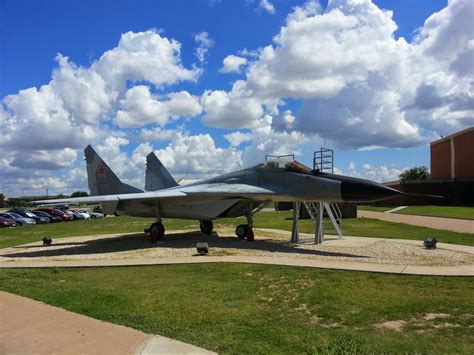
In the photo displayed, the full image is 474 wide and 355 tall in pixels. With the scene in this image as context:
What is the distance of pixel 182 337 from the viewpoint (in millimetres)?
5707

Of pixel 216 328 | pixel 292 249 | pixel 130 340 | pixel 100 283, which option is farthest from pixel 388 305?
pixel 292 249

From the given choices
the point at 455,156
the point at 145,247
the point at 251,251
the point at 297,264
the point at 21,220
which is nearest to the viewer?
the point at 297,264

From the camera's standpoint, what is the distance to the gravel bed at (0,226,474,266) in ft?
42.6

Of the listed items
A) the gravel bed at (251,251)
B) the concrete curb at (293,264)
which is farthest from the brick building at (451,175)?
the concrete curb at (293,264)

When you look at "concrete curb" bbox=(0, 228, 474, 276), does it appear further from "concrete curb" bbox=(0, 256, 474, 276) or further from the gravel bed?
the gravel bed

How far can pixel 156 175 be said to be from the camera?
24.7 metres

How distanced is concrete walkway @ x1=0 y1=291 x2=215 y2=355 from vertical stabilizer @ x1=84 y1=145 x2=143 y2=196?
16.4m

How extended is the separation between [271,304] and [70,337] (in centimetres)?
334

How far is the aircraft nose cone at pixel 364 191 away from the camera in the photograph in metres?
13.6

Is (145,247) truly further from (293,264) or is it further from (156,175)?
(156,175)

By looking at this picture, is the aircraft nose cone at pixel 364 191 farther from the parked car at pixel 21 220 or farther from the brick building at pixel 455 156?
the brick building at pixel 455 156

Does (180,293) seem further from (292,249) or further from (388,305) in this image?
(292,249)

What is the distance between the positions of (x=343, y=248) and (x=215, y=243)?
511 cm

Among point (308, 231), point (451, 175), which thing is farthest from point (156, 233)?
point (451, 175)
